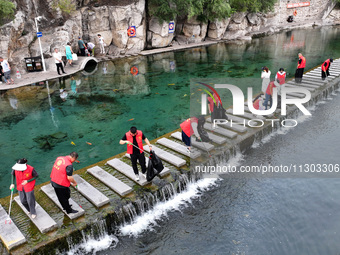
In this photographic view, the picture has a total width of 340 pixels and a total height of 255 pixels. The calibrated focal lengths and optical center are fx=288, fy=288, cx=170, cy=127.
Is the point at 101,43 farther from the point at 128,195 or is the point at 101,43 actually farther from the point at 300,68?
the point at 128,195

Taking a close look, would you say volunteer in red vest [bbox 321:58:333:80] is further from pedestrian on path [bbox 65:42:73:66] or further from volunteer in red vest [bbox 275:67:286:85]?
pedestrian on path [bbox 65:42:73:66]

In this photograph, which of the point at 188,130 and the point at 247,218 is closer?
the point at 247,218

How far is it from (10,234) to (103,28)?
69.9ft

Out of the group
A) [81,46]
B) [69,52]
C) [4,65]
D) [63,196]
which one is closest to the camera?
[63,196]

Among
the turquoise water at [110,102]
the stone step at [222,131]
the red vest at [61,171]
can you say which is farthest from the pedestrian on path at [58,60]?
the red vest at [61,171]

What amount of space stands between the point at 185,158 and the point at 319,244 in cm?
443

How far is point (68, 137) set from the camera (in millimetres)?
11727

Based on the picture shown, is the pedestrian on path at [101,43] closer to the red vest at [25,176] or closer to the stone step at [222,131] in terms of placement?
the stone step at [222,131]

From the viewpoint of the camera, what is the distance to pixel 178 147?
10.1 m

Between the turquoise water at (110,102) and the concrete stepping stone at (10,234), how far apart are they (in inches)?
78.4

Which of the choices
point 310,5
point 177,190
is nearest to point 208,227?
point 177,190

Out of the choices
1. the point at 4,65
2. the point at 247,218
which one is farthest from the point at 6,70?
the point at 247,218

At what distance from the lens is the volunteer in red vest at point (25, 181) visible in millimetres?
6207

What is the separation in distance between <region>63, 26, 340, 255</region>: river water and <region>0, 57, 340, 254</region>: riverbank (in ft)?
1.26
